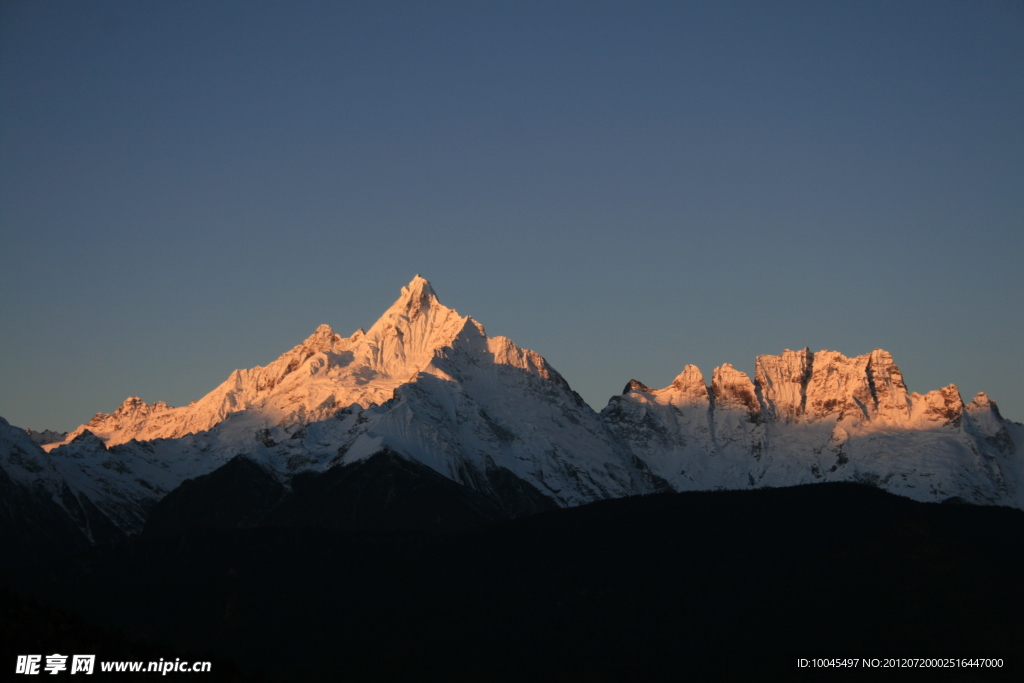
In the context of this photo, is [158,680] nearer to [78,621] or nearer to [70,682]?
[70,682]

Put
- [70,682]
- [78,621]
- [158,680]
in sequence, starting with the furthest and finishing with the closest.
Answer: [78,621], [158,680], [70,682]

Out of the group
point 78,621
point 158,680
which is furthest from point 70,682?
point 78,621

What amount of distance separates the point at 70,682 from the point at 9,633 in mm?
8744

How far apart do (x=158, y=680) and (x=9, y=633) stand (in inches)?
423

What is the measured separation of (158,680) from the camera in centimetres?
11081

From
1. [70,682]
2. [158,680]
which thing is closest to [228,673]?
[158,680]

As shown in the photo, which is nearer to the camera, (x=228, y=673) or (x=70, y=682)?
(x=70, y=682)

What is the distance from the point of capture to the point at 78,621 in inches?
4995

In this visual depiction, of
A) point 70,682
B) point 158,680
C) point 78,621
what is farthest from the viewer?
point 78,621

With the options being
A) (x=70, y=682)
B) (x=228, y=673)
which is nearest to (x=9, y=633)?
(x=70, y=682)

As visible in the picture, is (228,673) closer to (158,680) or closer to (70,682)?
(158,680)

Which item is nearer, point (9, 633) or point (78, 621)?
point (9, 633)

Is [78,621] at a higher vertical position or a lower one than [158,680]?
higher

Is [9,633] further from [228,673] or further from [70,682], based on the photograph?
[228,673]
